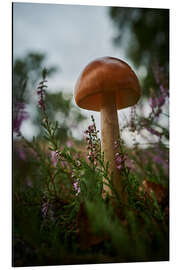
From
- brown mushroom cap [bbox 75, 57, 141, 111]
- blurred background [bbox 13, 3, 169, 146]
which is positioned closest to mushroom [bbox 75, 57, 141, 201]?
brown mushroom cap [bbox 75, 57, 141, 111]

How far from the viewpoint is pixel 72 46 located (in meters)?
1.25

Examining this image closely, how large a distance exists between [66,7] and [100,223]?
107 centimetres

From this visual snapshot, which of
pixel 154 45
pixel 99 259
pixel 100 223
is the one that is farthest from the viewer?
pixel 154 45

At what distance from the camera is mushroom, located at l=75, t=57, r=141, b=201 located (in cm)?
77

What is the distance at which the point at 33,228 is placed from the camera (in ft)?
1.91

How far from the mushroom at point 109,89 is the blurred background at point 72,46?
0.62ft

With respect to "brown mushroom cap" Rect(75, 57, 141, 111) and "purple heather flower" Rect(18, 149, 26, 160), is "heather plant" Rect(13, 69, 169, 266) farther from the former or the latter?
"purple heather flower" Rect(18, 149, 26, 160)

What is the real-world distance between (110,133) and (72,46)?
65 cm

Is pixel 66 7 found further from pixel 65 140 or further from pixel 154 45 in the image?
pixel 65 140

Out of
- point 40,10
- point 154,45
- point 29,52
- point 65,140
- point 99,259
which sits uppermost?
point 40,10

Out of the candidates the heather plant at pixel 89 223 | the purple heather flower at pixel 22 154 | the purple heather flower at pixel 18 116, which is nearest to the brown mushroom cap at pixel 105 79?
the heather plant at pixel 89 223
